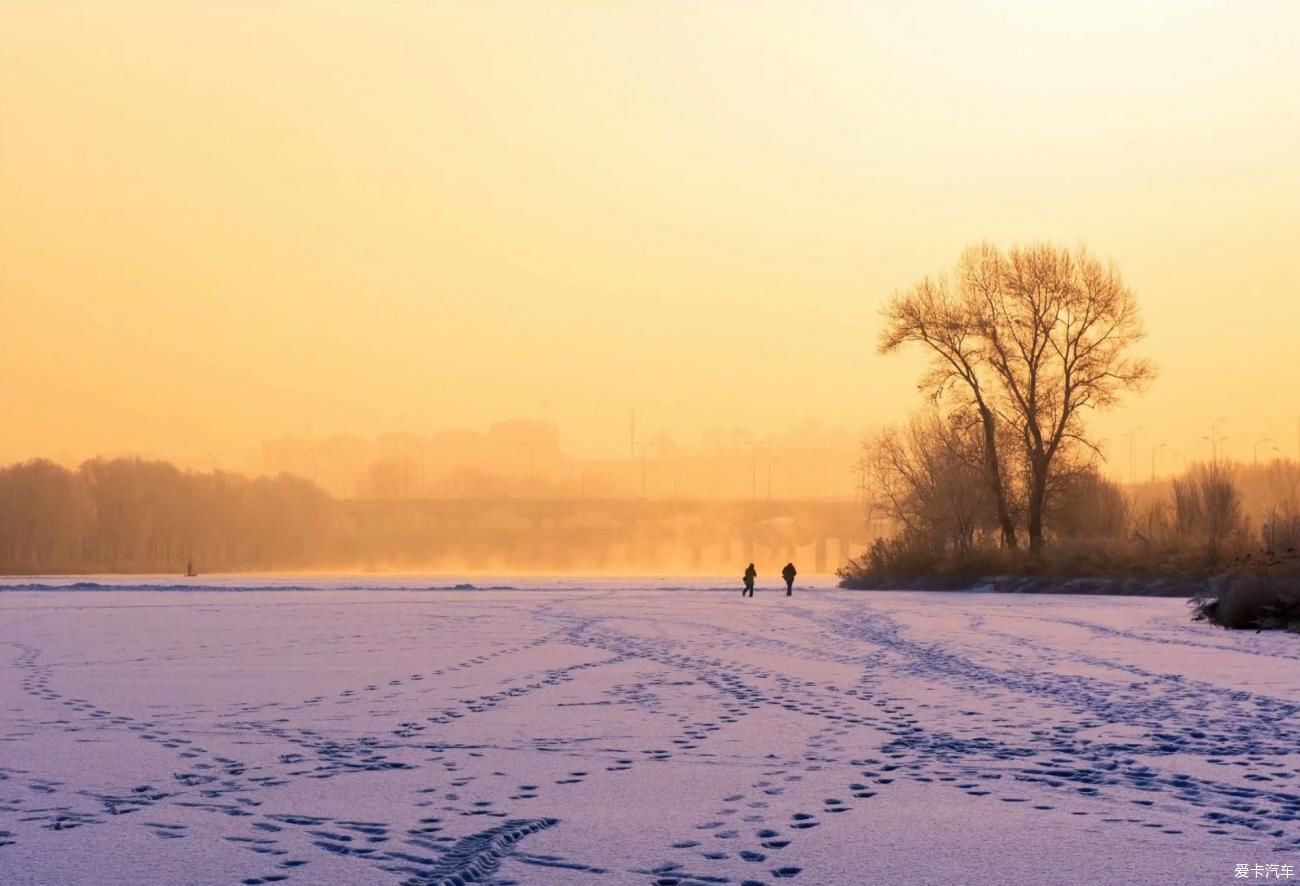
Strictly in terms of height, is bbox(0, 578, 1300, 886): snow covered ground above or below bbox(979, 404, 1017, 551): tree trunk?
below

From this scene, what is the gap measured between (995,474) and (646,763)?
39.8 meters

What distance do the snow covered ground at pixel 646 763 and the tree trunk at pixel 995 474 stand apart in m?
28.3

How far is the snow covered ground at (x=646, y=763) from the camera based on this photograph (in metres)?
5.95

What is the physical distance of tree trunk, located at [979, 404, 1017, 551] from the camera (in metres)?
45.9

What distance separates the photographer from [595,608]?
2977 cm

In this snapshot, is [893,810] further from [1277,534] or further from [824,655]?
[1277,534]

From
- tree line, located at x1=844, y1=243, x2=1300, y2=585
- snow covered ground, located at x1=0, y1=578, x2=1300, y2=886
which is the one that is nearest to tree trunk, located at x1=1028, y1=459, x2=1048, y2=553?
tree line, located at x1=844, y1=243, x2=1300, y2=585

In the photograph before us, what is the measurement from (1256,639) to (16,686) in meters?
16.7

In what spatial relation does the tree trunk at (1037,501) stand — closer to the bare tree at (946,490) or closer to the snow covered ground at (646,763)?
the bare tree at (946,490)

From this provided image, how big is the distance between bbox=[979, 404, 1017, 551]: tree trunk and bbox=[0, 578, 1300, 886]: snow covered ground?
28.3 m

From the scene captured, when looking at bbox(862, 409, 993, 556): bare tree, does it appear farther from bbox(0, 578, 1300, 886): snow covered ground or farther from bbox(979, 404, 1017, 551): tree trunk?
bbox(0, 578, 1300, 886): snow covered ground

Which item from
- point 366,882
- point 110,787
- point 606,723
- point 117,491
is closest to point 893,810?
point 366,882

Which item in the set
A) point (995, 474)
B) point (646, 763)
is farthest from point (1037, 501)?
point (646, 763)

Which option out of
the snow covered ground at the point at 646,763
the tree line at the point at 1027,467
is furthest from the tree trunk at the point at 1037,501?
the snow covered ground at the point at 646,763
